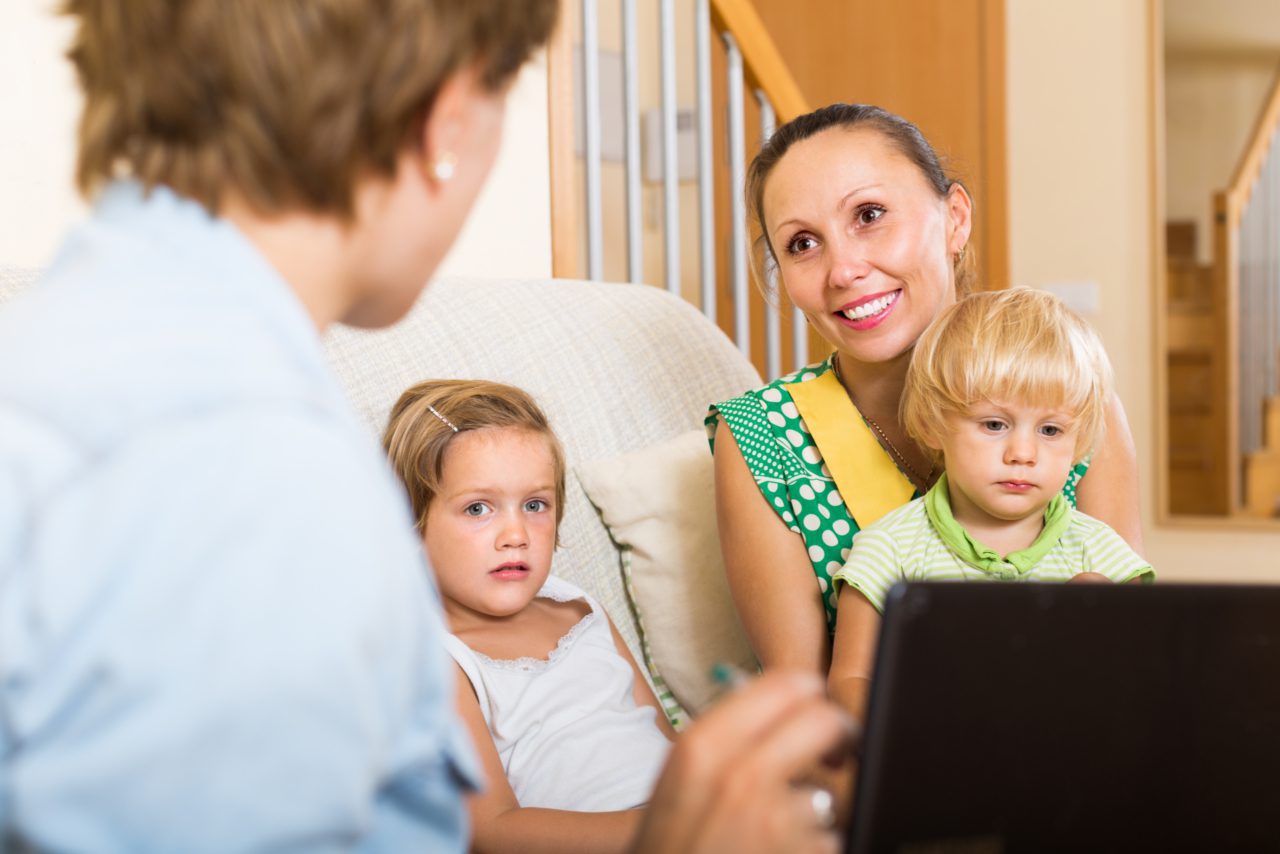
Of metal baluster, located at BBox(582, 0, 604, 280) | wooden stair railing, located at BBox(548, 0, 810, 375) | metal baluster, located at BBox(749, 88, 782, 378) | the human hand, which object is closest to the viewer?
the human hand

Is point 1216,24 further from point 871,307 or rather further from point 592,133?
point 871,307

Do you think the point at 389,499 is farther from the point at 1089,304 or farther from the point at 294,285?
the point at 1089,304

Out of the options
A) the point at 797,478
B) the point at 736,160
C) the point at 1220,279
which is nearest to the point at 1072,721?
the point at 797,478

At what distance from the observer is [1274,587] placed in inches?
25.4

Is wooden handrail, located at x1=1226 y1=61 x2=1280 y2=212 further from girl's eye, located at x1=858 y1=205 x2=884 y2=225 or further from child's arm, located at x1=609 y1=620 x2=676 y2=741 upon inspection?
child's arm, located at x1=609 y1=620 x2=676 y2=741

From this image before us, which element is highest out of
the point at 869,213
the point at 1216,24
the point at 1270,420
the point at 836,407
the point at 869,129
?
the point at 1216,24

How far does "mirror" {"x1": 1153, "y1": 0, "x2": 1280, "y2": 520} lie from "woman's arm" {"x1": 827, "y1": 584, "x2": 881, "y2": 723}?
335 centimetres

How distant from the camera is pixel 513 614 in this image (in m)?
1.41

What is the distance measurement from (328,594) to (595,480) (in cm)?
117

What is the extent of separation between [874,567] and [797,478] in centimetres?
20

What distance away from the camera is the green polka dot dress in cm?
148

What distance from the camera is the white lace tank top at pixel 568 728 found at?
1282 millimetres

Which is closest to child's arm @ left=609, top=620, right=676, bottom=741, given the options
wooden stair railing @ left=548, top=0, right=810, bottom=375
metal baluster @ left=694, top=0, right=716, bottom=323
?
wooden stair railing @ left=548, top=0, right=810, bottom=375

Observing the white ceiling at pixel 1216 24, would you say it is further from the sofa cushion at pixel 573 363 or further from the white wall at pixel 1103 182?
the sofa cushion at pixel 573 363
